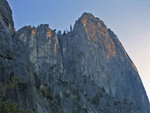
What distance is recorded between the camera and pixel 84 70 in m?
90.7

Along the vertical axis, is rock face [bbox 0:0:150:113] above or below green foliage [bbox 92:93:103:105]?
above

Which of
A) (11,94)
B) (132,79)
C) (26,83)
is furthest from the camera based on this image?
(132,79)

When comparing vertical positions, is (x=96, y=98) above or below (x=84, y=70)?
below

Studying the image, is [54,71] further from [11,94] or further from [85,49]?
[11,94]

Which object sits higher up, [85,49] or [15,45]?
[85,49]

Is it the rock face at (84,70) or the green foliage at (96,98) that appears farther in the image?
the green foliage at (96,98)

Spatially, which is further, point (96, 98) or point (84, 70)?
point (84, 70)

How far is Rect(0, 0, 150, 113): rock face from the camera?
73.8 meters

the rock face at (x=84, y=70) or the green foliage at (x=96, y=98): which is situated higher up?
the rock face at (x=84, y=70)

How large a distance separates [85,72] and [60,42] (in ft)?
71.4

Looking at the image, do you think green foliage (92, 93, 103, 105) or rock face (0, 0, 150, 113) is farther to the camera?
green foliage (92, 93, 103, 105)

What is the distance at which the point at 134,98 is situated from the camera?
108 meters

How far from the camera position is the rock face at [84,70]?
242 ft

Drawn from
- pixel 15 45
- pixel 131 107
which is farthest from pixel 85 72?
pixel 15 45
